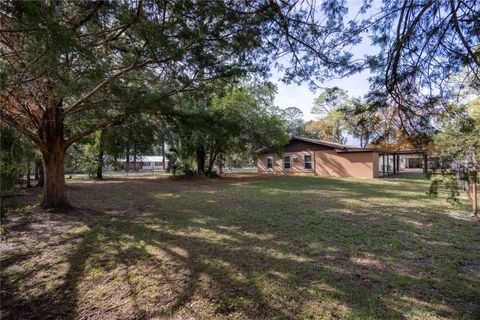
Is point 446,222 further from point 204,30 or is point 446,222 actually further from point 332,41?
point 204,30

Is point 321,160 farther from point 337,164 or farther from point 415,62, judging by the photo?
point 415,62

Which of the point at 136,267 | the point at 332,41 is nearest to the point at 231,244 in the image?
the point at 136,267

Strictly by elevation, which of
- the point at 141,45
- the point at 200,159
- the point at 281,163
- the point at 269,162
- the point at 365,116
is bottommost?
the point at 281,163

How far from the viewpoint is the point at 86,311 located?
238 centimetres

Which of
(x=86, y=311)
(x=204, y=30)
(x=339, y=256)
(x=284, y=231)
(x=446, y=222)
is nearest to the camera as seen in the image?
(x=86, y=311)

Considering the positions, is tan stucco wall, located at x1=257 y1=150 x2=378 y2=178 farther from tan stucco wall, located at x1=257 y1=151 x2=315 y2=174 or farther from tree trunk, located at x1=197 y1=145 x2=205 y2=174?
tree trunk, located at x1=197 y1=145 x2=205 y2=174

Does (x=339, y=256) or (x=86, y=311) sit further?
(x=339, y=256)

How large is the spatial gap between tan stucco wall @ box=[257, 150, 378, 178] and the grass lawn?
1219cm

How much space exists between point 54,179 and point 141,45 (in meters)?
5.17

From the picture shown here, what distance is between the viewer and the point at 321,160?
19781 mm

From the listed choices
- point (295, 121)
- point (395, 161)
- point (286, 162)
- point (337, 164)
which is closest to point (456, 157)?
point (337, 164)

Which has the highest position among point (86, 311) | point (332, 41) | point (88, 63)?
point (332, 41)

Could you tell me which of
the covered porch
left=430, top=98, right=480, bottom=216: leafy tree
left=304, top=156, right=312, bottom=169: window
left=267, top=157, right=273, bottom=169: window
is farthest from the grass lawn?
left=267, top=157, right=273, bottom=169: window

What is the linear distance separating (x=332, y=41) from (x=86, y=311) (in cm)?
484
